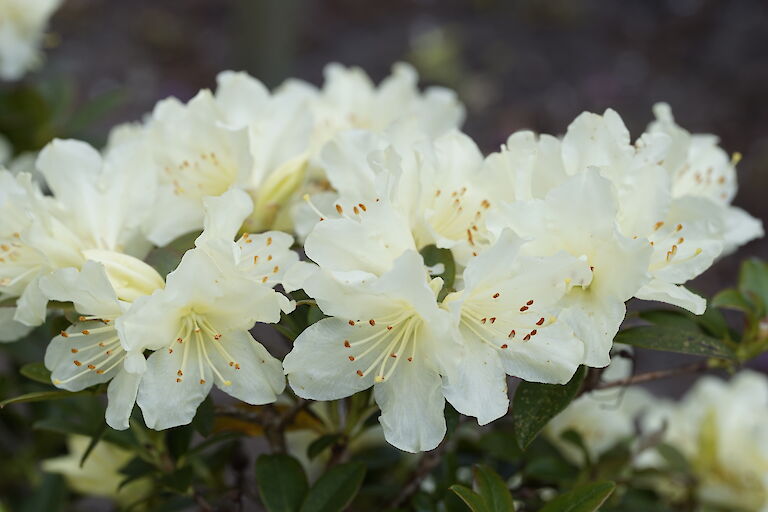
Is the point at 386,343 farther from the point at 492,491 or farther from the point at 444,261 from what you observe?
the point at 492,491

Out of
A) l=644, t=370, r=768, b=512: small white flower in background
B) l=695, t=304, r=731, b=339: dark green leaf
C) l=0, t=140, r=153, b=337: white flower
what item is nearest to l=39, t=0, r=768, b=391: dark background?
l=644, t=370, r=768, b=512: small white flower in background

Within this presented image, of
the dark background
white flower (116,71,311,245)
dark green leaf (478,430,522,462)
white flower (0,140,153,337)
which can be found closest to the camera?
white flower (0,140,153,337)

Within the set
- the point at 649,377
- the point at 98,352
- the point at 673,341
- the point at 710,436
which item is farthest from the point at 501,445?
the point at 98,352

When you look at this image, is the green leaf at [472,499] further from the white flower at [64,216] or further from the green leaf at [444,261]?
the white flower at [64,216]

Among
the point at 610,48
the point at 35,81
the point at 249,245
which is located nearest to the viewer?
the point at 249,245

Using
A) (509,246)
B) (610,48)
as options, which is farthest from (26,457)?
(610,48)

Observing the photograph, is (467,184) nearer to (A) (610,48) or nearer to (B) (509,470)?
(B) (509,470)

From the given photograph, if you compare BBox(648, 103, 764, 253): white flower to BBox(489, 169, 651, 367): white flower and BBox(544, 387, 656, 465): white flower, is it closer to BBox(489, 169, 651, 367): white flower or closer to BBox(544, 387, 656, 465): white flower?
BBox(489, 169, 651, 367): white flower
